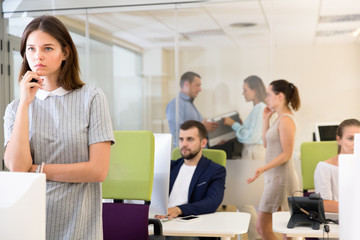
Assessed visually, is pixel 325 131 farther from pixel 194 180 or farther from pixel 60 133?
pixel 60 133

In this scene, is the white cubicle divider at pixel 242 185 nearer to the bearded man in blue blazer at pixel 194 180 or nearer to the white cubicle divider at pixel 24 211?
the bearded man in blue blazer at pixel 194 180

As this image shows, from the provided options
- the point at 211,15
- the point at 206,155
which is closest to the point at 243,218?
the point at 206,155

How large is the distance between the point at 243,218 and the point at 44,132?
1606 millimetres

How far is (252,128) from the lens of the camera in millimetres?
5070

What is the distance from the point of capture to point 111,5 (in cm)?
546

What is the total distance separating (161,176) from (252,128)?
8.61 feet

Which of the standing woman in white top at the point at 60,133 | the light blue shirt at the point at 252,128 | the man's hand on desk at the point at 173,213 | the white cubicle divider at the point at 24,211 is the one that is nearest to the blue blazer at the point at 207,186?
the man's hand on desk at the point at 173,213

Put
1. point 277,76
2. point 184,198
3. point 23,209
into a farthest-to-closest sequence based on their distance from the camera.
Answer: point 277,76 → point 184,198 → point 23,209

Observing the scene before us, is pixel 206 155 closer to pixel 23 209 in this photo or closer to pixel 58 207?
pixel 58 207

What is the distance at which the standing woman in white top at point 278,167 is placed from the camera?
4203 millimetres

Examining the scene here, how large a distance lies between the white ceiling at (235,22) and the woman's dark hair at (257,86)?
0.34 metres

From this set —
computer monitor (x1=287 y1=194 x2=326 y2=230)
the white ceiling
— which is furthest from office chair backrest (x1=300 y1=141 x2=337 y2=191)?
the white ceiling

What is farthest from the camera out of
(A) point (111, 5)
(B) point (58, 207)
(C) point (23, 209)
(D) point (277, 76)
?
(A) point (111, 5)

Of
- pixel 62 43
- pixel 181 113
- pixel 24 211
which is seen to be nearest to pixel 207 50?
pixel 181 113
